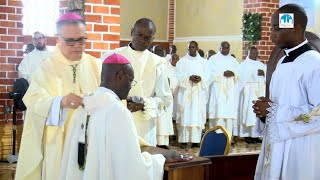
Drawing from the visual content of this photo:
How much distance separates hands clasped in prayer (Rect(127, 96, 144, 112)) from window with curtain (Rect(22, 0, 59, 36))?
4.85 metres

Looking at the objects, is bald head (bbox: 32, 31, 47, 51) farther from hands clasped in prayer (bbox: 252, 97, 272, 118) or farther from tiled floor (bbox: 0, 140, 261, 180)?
hands clasped in prayer (bbox: 252, 97, 272, 118)

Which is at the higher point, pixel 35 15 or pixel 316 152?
pixel 35 15

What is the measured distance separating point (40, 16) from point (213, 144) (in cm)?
530

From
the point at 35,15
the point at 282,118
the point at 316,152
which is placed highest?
the point at 35,15

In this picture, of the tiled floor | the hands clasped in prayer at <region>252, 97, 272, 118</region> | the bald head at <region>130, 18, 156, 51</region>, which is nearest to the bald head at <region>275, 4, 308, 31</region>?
the hands clasped in prayer at <region>252, 97, 272, 118</region>

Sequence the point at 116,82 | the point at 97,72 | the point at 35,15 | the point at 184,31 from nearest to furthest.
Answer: the point at 116,82 → the point at 97,72 → the point at 35,15 → the point at 184,31

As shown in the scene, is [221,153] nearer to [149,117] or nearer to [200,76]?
[149,117]

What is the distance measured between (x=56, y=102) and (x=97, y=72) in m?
0.53

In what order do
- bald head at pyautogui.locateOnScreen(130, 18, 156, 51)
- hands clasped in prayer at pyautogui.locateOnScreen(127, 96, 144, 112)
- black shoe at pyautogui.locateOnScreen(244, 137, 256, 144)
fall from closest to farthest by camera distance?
1. hands clasped in prayer at pyautogui.locateOnScreen(127, 96, 144, 112)
2. bald head at pyautogui.locateOnScreen(130, 18, 156, 51)
3. black shoe at pyautogui.locateOnScreen(244, 137, 256, 144)

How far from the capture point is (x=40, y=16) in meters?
9.05

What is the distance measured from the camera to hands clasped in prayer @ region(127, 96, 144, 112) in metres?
4.33

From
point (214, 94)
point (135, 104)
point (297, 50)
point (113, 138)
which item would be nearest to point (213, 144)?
point (135, 104)

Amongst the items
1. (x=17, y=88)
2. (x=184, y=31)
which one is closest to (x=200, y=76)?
(x=17, y=88)

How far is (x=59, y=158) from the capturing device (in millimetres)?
3855
